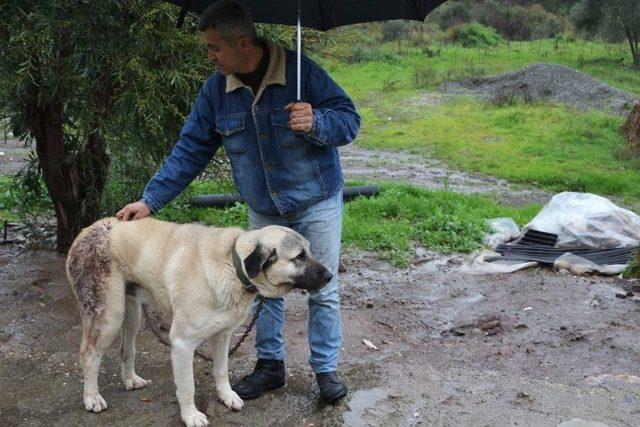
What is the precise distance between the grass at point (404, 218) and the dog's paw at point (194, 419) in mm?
3516

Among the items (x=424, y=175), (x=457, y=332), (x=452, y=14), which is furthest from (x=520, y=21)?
(x=457, y=332)

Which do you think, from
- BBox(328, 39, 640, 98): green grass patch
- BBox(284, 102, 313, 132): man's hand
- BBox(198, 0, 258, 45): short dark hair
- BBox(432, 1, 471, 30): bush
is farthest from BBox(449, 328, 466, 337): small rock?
BBox(432, 1, 471, 30): bush

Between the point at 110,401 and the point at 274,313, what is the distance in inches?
44.8

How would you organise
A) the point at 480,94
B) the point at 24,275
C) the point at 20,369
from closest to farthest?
the point at 20,369, the point at 24,275, the point at 480,94

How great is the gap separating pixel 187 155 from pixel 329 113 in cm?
99

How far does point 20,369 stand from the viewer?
503 cm

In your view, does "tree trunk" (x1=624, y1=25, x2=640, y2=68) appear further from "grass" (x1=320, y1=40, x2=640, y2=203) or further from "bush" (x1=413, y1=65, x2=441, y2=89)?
"bush" (x1=413, y1=65, x2=441, y2=89)

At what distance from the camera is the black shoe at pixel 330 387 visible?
4.47 meters

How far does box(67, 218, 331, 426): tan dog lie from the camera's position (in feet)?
12.9

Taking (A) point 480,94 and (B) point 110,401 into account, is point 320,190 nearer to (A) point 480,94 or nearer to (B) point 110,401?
(B) point 110,401

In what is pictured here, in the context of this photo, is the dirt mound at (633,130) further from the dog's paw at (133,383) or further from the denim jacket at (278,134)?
the dog's paw at (133,383)

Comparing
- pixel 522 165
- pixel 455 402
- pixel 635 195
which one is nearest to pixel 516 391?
pixel 455 402

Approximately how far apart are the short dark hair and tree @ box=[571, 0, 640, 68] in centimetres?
2424

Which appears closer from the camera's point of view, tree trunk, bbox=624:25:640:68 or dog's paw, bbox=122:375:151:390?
dog's paw, bbox=122:375:151:390
